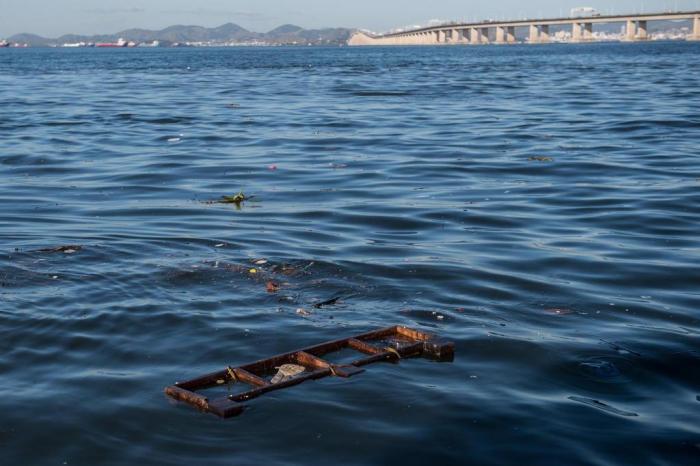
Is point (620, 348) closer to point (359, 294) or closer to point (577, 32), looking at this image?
point (359, 294)

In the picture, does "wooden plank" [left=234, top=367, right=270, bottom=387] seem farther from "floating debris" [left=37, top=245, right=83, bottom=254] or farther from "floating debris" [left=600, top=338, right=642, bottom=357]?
"floating debris" [left=37, top=245, right=83, bottom=254]

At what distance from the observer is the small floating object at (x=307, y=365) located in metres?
6.17

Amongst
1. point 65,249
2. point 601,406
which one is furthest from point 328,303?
point 65,249

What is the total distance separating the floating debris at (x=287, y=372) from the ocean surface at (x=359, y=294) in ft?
0.85

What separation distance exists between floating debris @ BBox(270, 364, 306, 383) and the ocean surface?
0.85 ft

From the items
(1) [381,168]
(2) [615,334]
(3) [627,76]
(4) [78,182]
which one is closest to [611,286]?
(2) [615,334]

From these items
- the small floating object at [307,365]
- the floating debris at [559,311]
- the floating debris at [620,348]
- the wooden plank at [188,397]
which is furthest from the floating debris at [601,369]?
the wooden plank at [188,397]

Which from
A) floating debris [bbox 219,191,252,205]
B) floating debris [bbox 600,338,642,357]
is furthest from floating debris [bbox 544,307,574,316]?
floating debris [bbox 219,191,252,205]

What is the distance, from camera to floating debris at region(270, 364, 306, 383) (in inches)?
261

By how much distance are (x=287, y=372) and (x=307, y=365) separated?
21cm

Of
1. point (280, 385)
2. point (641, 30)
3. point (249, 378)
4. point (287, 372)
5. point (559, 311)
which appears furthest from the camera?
point (641, 30)

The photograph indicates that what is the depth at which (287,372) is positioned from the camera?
6.78 metres

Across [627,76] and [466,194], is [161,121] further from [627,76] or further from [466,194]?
[627,76]

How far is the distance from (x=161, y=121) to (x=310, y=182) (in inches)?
488
